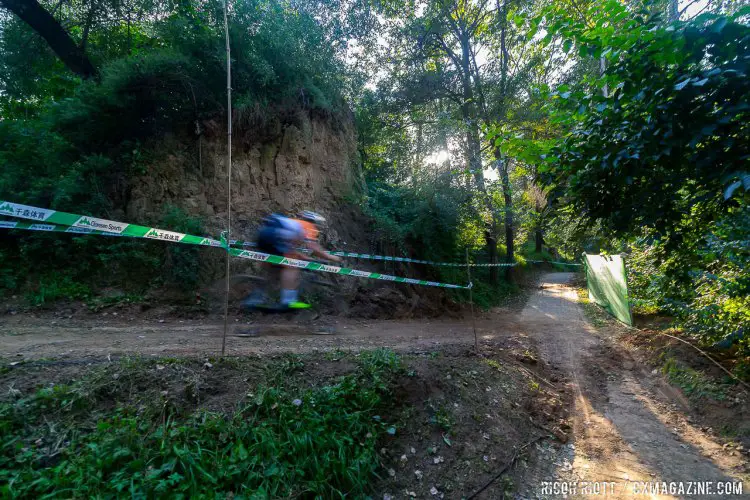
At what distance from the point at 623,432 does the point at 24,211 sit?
719cm

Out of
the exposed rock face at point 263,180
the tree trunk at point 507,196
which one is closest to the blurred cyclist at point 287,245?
the exposed rock face at point 263,180

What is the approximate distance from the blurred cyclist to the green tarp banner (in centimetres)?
768

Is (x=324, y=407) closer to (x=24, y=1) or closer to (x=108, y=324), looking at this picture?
(x=108, y=324)

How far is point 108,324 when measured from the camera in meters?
5.67

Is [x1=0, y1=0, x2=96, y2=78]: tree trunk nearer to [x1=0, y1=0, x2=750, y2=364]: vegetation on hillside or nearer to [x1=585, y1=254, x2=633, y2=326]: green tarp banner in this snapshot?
[x1=0, y1=0, x2=750, y2=364]: vegetation on hillside

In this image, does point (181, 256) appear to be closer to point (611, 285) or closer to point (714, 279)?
point (714, 279)

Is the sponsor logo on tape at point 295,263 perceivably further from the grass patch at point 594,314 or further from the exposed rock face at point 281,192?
the grass patch at point 594,314

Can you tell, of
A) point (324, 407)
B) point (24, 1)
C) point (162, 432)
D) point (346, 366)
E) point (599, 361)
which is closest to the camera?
point (162, 432)

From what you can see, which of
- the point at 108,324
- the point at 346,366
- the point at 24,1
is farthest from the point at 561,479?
the point at 24,1

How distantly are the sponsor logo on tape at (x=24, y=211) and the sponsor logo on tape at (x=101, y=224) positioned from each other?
10.3 inches

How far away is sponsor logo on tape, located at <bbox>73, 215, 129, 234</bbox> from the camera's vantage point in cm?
370

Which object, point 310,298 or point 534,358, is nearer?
point 534,358

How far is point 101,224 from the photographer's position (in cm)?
395

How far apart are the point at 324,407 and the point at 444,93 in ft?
50.2
